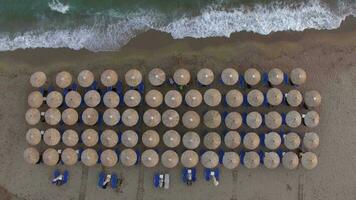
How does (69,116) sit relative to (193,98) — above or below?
below

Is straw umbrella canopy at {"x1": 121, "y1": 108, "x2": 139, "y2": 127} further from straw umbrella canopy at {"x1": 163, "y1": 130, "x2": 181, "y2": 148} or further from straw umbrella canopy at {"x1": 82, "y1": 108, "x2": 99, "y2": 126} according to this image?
straw umbrella canopy at {"x1": 163, "y1": 130, "x2": 181, "y2": 148}

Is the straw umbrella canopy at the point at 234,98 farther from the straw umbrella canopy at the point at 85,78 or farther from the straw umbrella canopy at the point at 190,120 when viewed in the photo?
the straw umbrella canopy at the point at 85,78

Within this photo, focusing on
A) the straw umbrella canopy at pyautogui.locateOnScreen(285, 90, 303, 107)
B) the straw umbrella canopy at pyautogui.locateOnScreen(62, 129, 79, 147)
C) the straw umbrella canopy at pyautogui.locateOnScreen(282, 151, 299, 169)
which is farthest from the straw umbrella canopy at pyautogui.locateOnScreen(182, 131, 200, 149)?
the straw umbrella canopy at pyautogui.locateOnScreen(62, 129, 79, 147)

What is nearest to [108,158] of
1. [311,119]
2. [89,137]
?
[89,137]

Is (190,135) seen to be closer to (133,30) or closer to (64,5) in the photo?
(133,30)

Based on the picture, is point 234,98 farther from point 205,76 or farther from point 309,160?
point 309,160

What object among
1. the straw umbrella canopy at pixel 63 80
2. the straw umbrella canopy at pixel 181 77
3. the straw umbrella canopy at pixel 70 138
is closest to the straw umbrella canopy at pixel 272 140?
the straw umbrella canopy at pixel 181 77

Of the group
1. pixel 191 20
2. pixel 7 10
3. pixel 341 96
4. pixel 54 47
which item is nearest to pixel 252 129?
pixel 341 96
